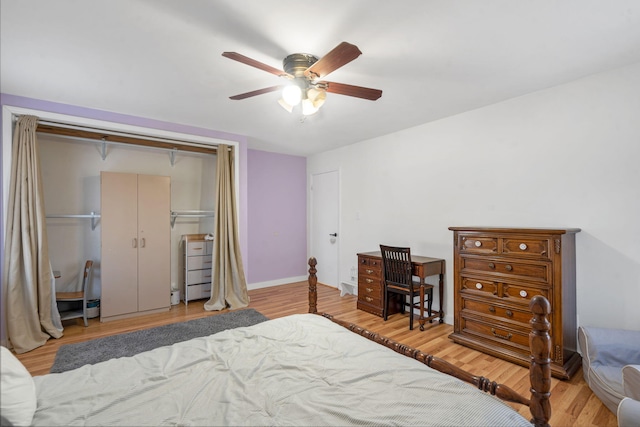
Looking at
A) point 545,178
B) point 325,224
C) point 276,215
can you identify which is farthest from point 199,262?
point 545,178

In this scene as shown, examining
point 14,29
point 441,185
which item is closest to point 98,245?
point 14,29

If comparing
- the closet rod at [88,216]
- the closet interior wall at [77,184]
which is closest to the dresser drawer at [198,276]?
the closet interior wall at [77,184]

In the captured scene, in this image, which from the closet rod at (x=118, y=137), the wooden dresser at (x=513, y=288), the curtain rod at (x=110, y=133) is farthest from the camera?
the closet rod at (x=118, y=137)

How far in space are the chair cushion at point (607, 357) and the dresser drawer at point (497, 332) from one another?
406 mm

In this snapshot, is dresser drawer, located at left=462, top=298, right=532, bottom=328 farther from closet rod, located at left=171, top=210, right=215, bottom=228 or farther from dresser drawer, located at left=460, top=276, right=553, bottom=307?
closet rod, located at left=171, top=210, right=215, bottom=228

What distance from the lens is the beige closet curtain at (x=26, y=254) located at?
2943 mm

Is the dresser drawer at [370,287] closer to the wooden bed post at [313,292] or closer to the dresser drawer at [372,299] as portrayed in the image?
the dresser drawer at [372,299]

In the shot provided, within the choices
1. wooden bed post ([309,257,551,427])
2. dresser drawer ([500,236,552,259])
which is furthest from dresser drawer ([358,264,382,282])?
wooden bed post ([309,257,551,427])

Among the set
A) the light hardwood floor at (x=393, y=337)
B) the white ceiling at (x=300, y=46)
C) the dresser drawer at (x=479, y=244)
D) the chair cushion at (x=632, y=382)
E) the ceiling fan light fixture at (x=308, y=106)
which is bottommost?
the light hardwood floor at (x=393, y=337)

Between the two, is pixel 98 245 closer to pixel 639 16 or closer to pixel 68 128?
pixel 68 128

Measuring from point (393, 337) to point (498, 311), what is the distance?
3.53ft

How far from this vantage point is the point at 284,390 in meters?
1.27

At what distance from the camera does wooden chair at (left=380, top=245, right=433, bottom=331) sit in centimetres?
342

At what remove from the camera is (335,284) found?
17.8 ft
